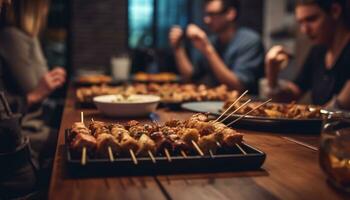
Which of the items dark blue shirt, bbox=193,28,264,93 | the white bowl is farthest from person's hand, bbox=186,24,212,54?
the white bowl

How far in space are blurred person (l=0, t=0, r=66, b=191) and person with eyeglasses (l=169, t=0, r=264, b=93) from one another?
4.16 feet

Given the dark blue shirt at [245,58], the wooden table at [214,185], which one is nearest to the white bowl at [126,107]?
the wooden table at [214,185]

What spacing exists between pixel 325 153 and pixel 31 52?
2.44 m

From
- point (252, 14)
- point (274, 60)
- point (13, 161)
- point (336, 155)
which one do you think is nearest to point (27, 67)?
point (13, 161)

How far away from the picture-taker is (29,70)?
114 inches

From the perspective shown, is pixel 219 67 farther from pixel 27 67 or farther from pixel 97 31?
pixel 97 31

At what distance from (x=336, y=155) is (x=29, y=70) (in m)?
2.34

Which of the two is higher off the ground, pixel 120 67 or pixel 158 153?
pixel 120 67

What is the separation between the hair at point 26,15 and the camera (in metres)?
2.98

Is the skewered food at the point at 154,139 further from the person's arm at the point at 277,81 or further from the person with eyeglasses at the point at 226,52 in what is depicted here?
the person with eyeglasses at the point at 226,52

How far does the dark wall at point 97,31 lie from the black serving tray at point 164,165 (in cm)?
581

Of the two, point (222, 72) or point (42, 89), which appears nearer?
point (42, 89)

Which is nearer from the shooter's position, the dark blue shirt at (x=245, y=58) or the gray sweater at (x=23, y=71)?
the gray sweater at (x=23, y=71)

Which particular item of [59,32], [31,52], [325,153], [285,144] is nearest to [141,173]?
[325,153]
